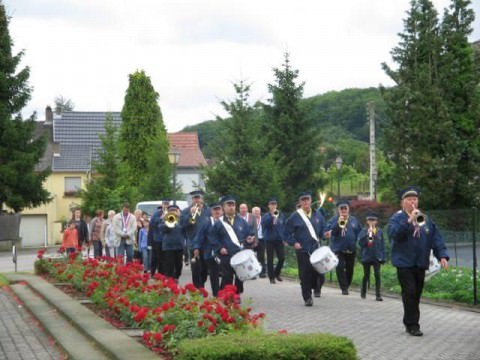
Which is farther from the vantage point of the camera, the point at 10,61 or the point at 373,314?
the point at 10,61

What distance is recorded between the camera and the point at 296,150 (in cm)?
4766

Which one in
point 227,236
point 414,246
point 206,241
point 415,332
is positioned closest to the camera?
point 415,332

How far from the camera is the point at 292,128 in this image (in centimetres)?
4750

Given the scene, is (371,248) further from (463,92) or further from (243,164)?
(463,92)

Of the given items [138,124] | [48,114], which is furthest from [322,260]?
[48,114]

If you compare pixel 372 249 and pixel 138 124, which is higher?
pixel 138 124

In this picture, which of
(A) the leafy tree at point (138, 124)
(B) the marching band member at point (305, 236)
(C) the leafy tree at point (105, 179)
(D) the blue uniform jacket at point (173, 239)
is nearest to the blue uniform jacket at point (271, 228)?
(D) the blue uniform jacket at point (173, 239)

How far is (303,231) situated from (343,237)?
1.88 meters

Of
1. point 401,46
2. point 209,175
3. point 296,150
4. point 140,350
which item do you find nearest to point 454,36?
point 401,46

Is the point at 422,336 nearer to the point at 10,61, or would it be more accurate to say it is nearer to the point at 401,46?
the point at 401,46

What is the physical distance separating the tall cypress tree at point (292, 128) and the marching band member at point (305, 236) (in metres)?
28.9

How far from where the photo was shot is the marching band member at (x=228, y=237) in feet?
55.1

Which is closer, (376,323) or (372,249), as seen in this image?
(376,323)

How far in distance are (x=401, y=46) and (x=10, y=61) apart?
75.6 feet
